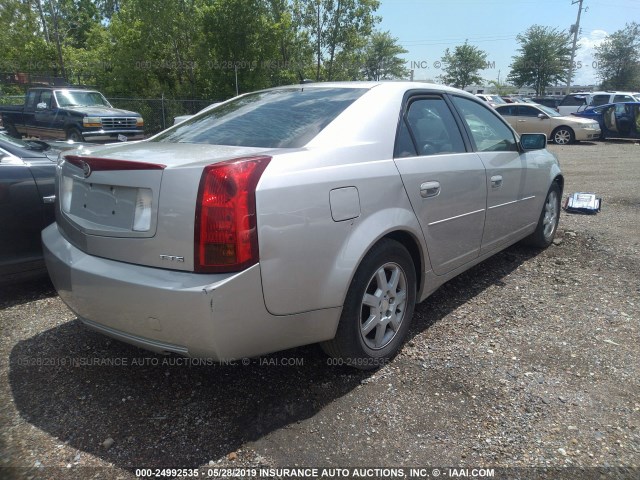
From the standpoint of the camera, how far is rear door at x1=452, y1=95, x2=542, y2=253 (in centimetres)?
375

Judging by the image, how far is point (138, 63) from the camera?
1998cm

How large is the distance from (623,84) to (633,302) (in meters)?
57.5

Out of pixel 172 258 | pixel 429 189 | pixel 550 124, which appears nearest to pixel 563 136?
pixel 550 124

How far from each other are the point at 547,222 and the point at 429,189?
8.96 ft

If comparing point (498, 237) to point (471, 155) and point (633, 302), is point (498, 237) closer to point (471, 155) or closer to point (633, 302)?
A: point (471, 155)

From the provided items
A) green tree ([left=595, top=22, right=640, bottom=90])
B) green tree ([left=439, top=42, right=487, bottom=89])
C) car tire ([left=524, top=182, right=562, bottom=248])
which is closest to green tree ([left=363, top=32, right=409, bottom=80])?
green tree ([left=439, top=42, right=487, bottom=89])

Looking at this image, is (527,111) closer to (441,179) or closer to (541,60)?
(441,179)

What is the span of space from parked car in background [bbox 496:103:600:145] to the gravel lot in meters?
16.0

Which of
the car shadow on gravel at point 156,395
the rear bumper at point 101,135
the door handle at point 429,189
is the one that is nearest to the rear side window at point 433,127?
the door handle at point 429,189

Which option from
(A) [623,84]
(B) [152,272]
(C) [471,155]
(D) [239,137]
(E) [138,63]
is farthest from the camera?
(A) [623,84]

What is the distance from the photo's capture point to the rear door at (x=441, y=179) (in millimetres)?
2975

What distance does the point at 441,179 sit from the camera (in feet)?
10.3

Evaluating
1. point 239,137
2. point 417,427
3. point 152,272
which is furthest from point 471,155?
point 152,272

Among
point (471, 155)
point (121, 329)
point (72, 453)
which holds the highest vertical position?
point (471, 155)
